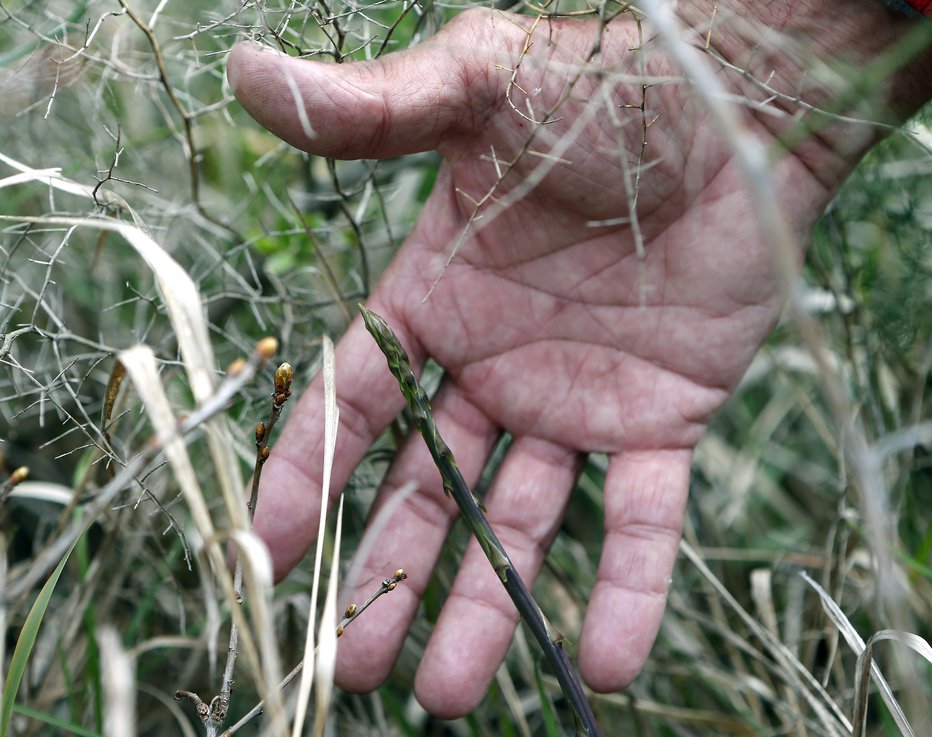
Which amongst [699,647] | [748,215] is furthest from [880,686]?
[748,215]

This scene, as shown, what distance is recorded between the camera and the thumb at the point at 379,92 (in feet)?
3.93

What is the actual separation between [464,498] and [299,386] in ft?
2.52

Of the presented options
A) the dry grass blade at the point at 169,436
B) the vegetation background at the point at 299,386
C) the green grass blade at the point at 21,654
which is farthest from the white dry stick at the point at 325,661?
the vegetation background at the point at 299,386

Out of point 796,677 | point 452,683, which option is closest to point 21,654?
point 452,683

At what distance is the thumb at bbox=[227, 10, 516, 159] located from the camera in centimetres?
120

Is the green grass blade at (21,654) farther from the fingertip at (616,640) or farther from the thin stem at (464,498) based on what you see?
the fingertip at (616,640)

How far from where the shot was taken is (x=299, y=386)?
178 cm

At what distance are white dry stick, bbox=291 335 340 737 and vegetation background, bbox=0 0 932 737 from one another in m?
0.37

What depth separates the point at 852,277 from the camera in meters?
1.84

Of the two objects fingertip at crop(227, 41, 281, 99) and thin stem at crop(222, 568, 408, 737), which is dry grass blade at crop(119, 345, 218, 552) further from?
fingertip at crop(227, 41, 281, 99)

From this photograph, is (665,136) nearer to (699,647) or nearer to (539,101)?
(539,101)

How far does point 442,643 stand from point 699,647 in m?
0.67

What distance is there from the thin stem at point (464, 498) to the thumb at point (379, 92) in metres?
0.31

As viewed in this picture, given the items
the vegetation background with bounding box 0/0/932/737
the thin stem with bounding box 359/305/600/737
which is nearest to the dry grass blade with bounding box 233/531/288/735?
the thin stem with bounding box 359/305/600/737
